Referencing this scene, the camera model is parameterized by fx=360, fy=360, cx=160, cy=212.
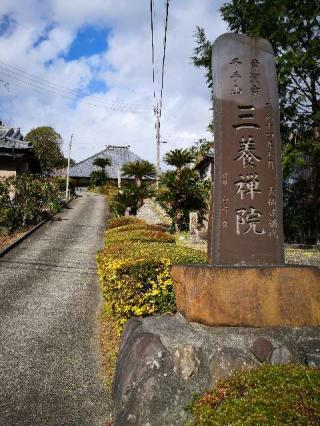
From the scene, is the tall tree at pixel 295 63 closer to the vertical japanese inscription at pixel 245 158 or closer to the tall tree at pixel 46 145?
the vertical japanese inscription at pixel 245 158

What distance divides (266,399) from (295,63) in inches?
502

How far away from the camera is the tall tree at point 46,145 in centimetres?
5122

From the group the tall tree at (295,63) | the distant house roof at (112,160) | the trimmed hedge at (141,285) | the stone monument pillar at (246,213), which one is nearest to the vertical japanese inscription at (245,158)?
the stone monument pillar at (246,213)

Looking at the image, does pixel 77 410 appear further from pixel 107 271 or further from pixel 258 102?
pixel 258 102

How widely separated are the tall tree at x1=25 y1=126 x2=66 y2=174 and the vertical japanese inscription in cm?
4931

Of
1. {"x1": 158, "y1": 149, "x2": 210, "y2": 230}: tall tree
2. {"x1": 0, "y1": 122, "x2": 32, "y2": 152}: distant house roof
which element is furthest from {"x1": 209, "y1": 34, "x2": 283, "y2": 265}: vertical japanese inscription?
{"x1": 0, "y1": 122, "x2": 32, "y2": 152}: distant house roof

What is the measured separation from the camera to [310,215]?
16531 millimetres

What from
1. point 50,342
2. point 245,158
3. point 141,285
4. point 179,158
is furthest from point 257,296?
point 179,158

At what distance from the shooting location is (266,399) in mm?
2645

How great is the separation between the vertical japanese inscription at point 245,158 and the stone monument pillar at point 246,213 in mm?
13

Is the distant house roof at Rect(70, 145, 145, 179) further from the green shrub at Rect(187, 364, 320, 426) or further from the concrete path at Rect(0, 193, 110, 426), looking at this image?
the green shrub at Rect(187, 364, 320, 426)

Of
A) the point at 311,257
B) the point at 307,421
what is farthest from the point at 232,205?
the point at 311,257

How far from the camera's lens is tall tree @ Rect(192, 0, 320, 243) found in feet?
42.0

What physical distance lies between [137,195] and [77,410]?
19.2 metres
